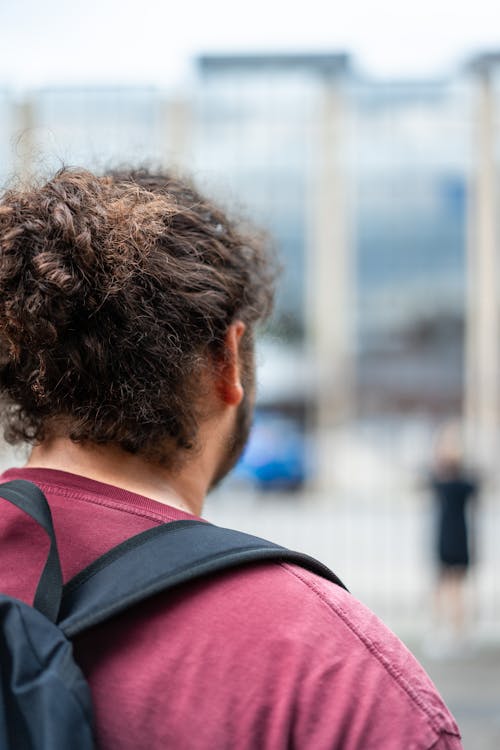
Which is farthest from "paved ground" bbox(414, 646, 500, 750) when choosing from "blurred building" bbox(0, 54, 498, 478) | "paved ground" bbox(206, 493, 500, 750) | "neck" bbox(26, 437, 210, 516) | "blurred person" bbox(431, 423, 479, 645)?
"blurred building" bbox(0, 54, 498, 478)

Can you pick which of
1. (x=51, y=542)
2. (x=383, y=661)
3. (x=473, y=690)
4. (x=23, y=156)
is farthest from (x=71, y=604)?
(x=473, y=690)

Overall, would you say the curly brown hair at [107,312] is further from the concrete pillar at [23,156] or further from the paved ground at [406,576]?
the paved ground at [406,576]

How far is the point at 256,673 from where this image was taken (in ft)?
3.23

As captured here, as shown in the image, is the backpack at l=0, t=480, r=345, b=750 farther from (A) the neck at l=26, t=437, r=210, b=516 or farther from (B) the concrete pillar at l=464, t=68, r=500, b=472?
(B) the concrete pillar at l=464, t=68, r=500, b=472

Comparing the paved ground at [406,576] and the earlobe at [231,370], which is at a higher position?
the earlobe at [231,370]

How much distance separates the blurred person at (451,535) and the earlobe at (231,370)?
5.92 m

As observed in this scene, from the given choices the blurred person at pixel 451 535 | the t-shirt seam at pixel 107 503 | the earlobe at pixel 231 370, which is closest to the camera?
the t-shirt seam at pixel 107 503

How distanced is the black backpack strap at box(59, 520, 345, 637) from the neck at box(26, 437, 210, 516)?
139 millimetres

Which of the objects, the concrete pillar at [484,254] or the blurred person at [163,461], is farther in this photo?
the concrete pillar at [484,254]

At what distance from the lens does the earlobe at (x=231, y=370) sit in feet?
4.18

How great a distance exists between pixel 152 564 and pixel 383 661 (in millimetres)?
299

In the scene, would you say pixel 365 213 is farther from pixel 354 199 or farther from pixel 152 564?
pixel 152 564

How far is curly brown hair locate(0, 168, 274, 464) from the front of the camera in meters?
1.15

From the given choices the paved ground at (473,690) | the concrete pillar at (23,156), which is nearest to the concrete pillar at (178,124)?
the paved ground at (473,690)
